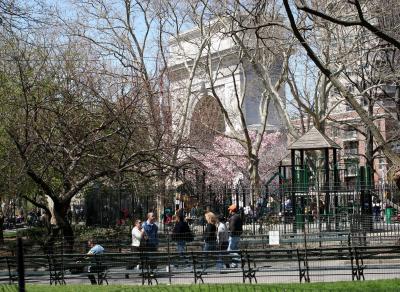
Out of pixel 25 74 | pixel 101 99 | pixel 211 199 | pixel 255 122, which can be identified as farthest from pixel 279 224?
pixel 255 122

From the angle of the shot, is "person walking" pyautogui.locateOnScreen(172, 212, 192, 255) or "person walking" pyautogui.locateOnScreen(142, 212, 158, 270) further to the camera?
"person walking" pyautogui.locateOnScreen(172, 212, 192, 255)

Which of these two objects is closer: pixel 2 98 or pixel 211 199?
pixel 2 98

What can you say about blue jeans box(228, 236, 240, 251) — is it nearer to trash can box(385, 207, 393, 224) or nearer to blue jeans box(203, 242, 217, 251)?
blue jeans box(203, 242, 217, 251)

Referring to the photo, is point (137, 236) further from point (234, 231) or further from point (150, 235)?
point (234, 231)

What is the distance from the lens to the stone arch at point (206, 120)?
36906mm

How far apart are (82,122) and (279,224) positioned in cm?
800

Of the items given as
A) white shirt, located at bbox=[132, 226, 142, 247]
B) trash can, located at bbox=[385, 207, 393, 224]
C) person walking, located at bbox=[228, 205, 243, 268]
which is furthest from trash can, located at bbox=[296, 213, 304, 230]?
white shirt, located at bbox=[132, 226, 142, 247]

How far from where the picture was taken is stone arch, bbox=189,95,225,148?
3691 centimetres

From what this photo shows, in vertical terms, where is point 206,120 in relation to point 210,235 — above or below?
above

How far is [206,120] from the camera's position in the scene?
140 ft

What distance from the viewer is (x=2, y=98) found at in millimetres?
24219

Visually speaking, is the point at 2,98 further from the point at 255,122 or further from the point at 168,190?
the point at 255,122

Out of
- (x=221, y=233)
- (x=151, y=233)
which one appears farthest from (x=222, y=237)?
(x=151, y=233)

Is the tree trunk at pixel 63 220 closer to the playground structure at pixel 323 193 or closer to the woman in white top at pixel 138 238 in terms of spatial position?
the woman in white top at pixel 138 238
